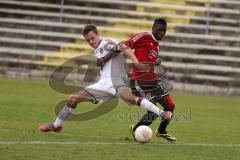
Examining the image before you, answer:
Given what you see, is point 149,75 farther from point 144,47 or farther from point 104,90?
point 104,90

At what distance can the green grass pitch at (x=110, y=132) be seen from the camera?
377 inches

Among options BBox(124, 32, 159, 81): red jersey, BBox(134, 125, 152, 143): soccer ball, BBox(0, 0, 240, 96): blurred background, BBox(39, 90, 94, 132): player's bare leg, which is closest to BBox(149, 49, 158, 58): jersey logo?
BBox(124, 32, 159, 81): red jersey

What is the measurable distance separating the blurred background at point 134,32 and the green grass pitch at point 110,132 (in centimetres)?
245

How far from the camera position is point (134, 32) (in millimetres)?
25078

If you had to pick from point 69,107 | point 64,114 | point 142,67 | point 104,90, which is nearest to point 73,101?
point 69,107

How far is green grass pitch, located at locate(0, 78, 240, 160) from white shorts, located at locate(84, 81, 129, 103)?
0.68 metres

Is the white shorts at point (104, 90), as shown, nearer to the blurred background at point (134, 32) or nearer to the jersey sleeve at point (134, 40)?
the jersey sleeve at point (134, 40)

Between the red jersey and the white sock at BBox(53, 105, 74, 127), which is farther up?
the red jersey

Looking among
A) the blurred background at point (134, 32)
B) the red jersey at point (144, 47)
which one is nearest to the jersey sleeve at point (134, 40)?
the red jersey at point (144, 47)

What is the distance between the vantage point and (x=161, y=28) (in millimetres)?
11320

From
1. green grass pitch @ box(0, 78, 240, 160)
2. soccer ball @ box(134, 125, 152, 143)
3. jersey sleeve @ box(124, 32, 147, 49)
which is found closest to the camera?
green grass pitch @ box(0, 78, 240, 160)

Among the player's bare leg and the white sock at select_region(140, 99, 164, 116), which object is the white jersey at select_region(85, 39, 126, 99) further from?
the white sock at select_region(140, 99, 164, 116)

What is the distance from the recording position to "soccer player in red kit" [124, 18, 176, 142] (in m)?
11.5

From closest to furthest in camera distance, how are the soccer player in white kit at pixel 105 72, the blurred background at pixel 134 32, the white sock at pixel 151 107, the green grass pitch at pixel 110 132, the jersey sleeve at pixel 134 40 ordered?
the green grass pitch at pixel 110 132 < the white sock at pixel 151 107 < the soccer player in white kit at pixel 105 72 < the jersey sleeve at pixel 134 40 < the blurred background at pixel 134 32
